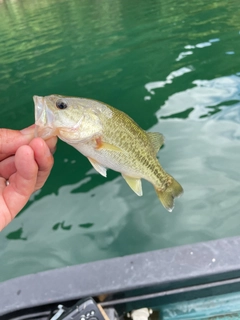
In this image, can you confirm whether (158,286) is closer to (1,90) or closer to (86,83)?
(86,83)

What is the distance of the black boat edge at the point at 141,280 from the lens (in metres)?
2.36

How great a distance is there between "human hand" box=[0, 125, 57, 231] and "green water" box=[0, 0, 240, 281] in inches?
87.7

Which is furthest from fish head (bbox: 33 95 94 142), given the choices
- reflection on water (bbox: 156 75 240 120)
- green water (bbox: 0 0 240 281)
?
reflection on water (bbox: 156 75 240 120)

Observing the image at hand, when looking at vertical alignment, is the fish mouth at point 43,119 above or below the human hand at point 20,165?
above

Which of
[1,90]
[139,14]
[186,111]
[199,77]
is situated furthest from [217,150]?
[139,14]

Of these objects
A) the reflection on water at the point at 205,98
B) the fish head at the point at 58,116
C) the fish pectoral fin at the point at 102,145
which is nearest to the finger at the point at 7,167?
the fish head at the point at 58,116

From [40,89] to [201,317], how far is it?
8712 mm

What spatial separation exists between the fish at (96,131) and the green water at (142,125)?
2.38 metres

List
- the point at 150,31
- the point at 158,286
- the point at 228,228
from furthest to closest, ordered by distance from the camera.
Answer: the point at 150,31
the point at 228,228
the point at 158,286

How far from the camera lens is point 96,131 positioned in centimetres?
210

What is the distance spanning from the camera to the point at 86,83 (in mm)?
9875

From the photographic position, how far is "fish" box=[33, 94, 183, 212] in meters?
2.00

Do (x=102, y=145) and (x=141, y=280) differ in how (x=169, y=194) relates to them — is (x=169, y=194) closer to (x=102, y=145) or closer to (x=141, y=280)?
(x=141, y=280)

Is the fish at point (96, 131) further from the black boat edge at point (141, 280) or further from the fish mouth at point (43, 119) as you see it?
the black boat edge at point (141, 280)
